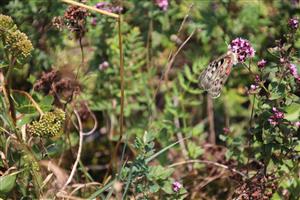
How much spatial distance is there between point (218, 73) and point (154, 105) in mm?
903

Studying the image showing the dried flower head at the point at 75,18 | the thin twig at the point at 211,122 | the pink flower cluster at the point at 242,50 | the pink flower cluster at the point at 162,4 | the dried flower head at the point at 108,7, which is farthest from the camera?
the thin twig at the point at 211,122

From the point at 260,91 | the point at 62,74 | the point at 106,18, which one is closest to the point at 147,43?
the point at 106,18

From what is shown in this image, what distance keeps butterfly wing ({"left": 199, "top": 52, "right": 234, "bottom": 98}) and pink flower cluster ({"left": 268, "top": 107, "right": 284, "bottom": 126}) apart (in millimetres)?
200

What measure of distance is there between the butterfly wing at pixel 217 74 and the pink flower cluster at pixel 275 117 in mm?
200

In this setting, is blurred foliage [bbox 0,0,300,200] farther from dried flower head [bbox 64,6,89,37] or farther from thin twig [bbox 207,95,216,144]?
dried flower head [bbox 64,6,89,37]

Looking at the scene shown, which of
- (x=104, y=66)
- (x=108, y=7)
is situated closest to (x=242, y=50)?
(x=108, y=7)

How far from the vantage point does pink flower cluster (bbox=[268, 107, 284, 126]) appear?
207cm

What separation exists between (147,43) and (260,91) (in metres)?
0.86

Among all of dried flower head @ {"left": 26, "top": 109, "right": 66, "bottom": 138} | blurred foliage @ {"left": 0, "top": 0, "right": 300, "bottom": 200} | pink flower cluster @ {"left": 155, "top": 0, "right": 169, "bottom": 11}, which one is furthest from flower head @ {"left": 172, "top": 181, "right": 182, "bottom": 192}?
pink flower cluster @ {"left": 155, "top": 0, "right": 169, "bottom": 11}

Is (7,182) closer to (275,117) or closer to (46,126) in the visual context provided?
(46,126)

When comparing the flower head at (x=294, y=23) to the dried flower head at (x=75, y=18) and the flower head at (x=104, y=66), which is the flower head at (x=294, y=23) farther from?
the flower head at (x=104, y=66)

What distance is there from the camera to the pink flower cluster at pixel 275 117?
207 centimetres

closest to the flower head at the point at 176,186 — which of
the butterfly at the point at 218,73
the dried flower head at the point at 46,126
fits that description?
the butterfly at the point at 218,73

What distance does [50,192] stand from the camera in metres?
2.15
